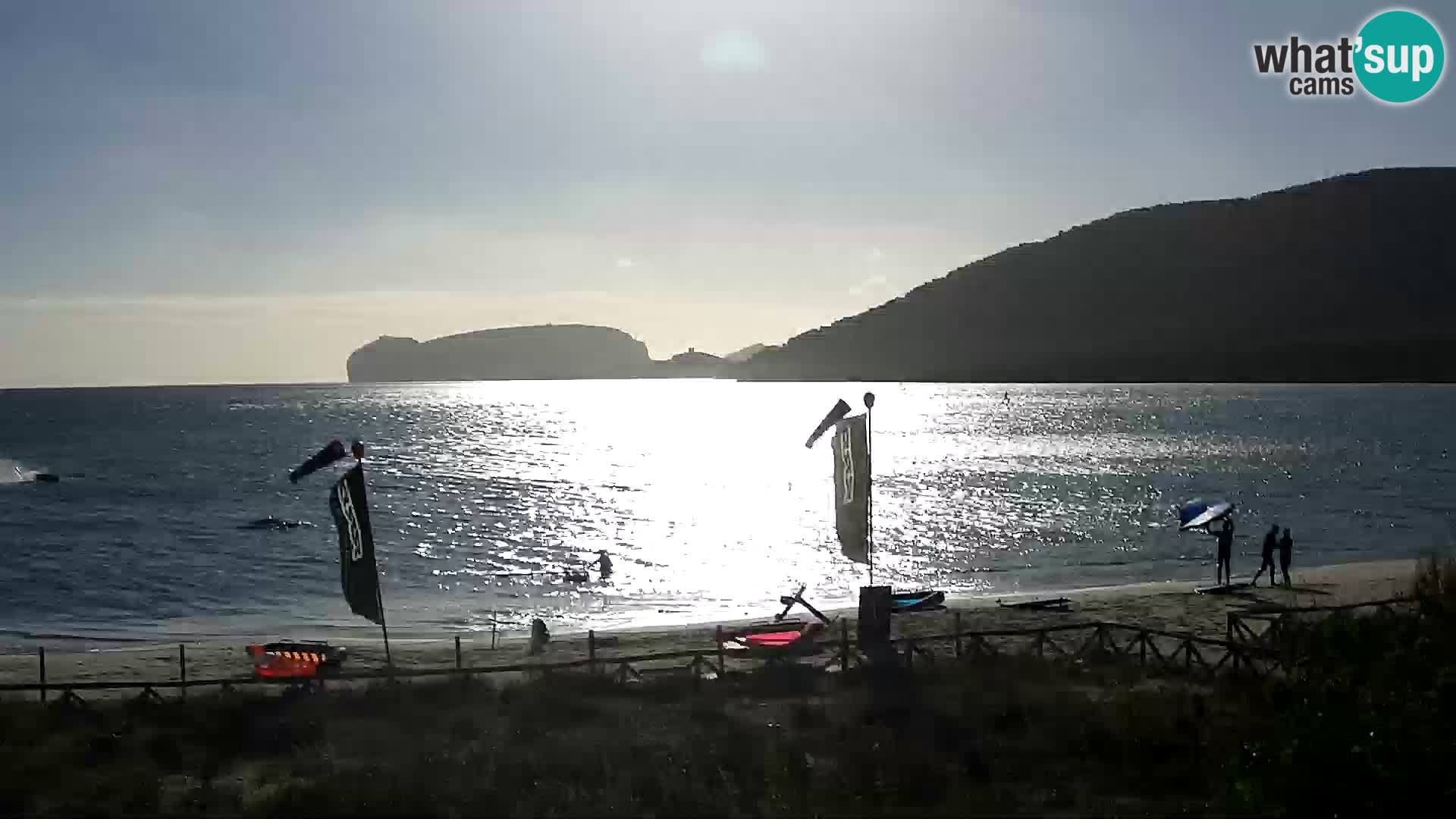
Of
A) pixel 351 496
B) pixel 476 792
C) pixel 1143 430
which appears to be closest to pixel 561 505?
pixel 351 496

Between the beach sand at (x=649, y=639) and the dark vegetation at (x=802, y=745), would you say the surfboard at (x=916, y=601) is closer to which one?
the beach sand at (x=649, y=639)

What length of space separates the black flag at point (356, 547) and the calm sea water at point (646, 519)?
17254 mm

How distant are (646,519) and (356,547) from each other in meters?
46.8

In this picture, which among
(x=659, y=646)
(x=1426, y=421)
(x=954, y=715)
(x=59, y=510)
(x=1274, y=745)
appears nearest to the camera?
(x=1274, y=745)

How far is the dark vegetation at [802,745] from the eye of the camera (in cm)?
1204

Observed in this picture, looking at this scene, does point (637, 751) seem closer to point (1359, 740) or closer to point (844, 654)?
point (844, 654)

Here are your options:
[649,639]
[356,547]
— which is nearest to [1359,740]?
[356,547]

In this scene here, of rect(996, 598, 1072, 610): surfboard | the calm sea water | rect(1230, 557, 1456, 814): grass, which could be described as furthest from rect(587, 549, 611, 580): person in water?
rect(1230, 557, 1456, 814): grass

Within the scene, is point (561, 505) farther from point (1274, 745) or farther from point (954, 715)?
point (1274, 745)

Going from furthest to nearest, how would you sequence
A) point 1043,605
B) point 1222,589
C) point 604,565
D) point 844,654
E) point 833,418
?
point 604,565, point 1222,589, point 1043,605, point 833,418, point 844,654

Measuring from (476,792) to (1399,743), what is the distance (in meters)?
9.67

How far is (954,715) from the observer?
1647 centimetres

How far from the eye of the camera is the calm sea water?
40375 mm

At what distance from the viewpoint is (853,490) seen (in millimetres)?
21500
